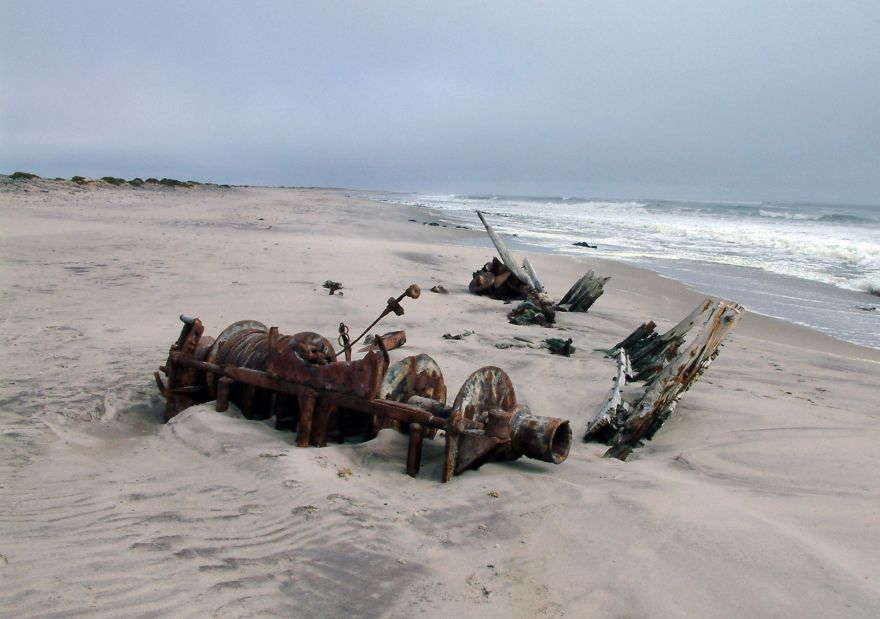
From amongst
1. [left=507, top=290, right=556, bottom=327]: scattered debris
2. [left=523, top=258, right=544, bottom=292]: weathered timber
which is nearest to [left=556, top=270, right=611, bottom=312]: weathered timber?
[left=523, top=258, right=544, bottom=292]: weathered timber

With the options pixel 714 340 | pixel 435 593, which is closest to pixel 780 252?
pixel 714 340

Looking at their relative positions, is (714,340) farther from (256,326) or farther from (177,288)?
(177,288)

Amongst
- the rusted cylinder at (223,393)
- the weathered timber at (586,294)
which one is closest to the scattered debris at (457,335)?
the weathered timber at (586,294)

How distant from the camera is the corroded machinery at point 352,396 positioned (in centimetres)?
369

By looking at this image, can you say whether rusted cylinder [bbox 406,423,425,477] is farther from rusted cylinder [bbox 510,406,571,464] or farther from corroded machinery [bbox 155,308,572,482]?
rusted cylinder [bbox 510,406,571,464]

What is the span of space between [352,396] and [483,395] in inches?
32.0

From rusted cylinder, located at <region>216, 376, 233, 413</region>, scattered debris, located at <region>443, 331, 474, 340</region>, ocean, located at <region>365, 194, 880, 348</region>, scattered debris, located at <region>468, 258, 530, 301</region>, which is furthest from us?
ocean, located at <region>365, 194, 880, 348</region>

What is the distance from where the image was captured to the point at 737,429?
4.82 metres

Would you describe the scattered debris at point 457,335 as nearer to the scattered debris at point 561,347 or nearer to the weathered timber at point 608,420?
the scattered debris at point 561,347

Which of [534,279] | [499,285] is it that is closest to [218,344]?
[499,285]

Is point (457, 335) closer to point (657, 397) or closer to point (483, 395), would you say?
point (657, 397)

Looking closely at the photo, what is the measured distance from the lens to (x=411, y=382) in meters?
4.30

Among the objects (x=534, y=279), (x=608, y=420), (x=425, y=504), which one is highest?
(x=534, y=279)

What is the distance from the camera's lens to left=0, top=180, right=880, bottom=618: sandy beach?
2.53 m
